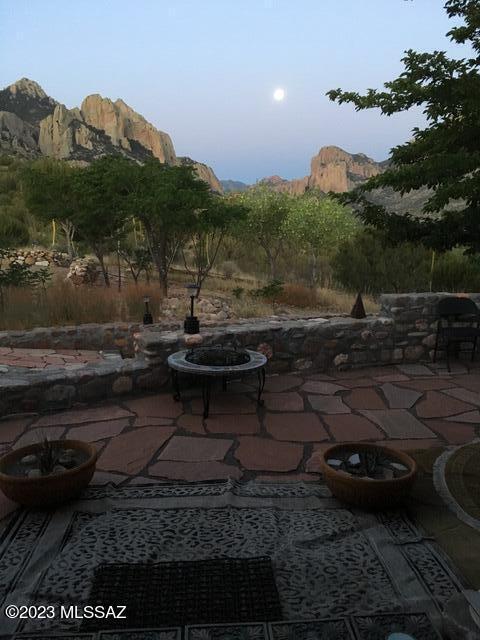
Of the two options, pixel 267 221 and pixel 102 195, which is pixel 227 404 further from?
pixel 267 221

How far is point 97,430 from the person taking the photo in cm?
392

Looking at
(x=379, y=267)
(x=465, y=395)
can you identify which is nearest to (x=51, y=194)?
(x=379, y=267)

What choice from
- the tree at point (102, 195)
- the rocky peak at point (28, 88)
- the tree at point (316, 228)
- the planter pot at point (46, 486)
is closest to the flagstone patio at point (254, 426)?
the planter pot at point (46, 486)

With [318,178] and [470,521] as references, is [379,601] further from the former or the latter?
[318,178]

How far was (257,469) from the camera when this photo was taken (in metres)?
3.30

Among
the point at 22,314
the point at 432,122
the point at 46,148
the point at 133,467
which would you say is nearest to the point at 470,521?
the point at 133,467

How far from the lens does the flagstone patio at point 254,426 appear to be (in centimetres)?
334

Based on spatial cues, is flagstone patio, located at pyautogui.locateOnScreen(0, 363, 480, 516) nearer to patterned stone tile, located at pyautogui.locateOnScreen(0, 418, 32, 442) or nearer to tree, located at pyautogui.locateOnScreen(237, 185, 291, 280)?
patterned stone tile, located at pyautogui.locateOnScreen(0, 418, 32, 442)

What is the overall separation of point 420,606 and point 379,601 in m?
0.17

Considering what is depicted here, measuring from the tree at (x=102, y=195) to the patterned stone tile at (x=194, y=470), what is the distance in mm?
9172

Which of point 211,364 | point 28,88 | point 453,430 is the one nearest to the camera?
point 453,430

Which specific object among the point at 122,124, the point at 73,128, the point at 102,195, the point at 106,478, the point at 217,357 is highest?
the point at 122,124

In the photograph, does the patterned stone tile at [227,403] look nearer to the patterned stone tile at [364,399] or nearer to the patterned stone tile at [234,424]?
the patterned stone tile at [234,424]

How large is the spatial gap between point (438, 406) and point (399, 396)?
43 centimetres
